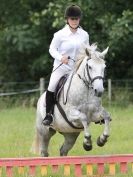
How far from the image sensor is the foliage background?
20.0 m

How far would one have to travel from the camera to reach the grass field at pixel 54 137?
427 inches

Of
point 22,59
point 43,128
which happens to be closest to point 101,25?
point 22,59

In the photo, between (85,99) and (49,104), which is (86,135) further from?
(49,104)

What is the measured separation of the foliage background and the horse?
11130mm

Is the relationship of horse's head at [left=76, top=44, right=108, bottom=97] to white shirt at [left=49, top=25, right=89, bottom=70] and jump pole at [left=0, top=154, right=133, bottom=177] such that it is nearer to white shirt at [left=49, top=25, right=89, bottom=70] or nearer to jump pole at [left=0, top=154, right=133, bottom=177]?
white shirt at [left=49, top=25, right=89, bottom=70]

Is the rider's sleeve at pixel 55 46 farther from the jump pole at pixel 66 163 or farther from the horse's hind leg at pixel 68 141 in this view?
the jump pole at pixel 66 163

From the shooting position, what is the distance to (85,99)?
8117mm

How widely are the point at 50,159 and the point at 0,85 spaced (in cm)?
1516

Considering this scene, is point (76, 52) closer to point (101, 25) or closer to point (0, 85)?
point (101, 25)

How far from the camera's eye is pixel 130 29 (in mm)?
19469

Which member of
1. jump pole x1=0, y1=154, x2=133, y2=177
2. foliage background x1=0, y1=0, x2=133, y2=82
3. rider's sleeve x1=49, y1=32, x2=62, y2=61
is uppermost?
foliage background x1=0, y1=0, x2=133, y2=82

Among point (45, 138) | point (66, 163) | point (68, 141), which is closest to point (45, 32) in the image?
point (45, 138)

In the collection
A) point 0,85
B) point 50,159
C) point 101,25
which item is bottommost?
point 50,159

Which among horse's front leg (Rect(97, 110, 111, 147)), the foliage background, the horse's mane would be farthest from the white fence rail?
horse's front leg (Rect(97, 110, 111, 147))
